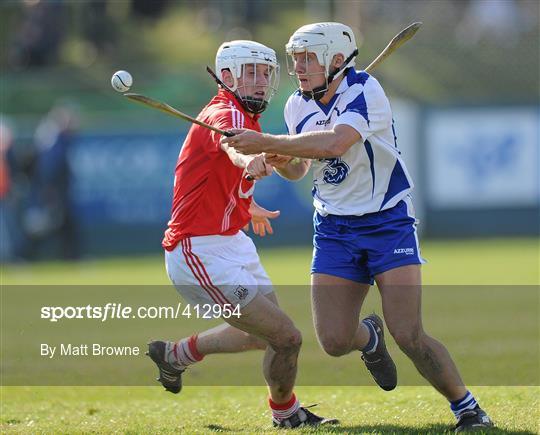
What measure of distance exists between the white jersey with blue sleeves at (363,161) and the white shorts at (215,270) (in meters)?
0.64

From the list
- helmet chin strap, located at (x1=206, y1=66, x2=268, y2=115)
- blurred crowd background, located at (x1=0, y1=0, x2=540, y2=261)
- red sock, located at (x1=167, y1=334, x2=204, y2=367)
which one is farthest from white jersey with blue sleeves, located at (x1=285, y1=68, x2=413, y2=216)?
blurred crowd background, located at (x1=0, y1=0, x2=540, y2=261)

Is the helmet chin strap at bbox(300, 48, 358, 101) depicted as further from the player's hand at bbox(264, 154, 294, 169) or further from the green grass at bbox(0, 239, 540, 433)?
the green grass at bbox(0, 239, 540, 433)

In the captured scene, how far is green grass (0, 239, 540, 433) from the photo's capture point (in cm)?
695

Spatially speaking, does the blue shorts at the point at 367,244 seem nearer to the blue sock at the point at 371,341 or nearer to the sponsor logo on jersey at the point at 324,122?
the blue sock at the point at 371,341

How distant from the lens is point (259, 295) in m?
6.86

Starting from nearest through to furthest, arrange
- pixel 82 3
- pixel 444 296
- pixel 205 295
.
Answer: pixel 205 295
pixel 444 296
pixel 82 3

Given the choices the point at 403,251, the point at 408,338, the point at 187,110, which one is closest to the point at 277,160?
the point at 403,251

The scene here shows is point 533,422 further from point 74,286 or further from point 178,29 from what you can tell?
point 178,29

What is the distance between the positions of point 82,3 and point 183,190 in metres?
17.6

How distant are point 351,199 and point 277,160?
51 cm

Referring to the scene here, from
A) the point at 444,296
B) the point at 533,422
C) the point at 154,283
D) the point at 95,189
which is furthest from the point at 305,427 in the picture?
the point at 95,189

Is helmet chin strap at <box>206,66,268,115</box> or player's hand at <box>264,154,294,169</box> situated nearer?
player's hand at <box>264,154,294,169</box>

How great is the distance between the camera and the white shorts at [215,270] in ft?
22.5

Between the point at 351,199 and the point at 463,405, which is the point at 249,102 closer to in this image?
the point at 351,199
